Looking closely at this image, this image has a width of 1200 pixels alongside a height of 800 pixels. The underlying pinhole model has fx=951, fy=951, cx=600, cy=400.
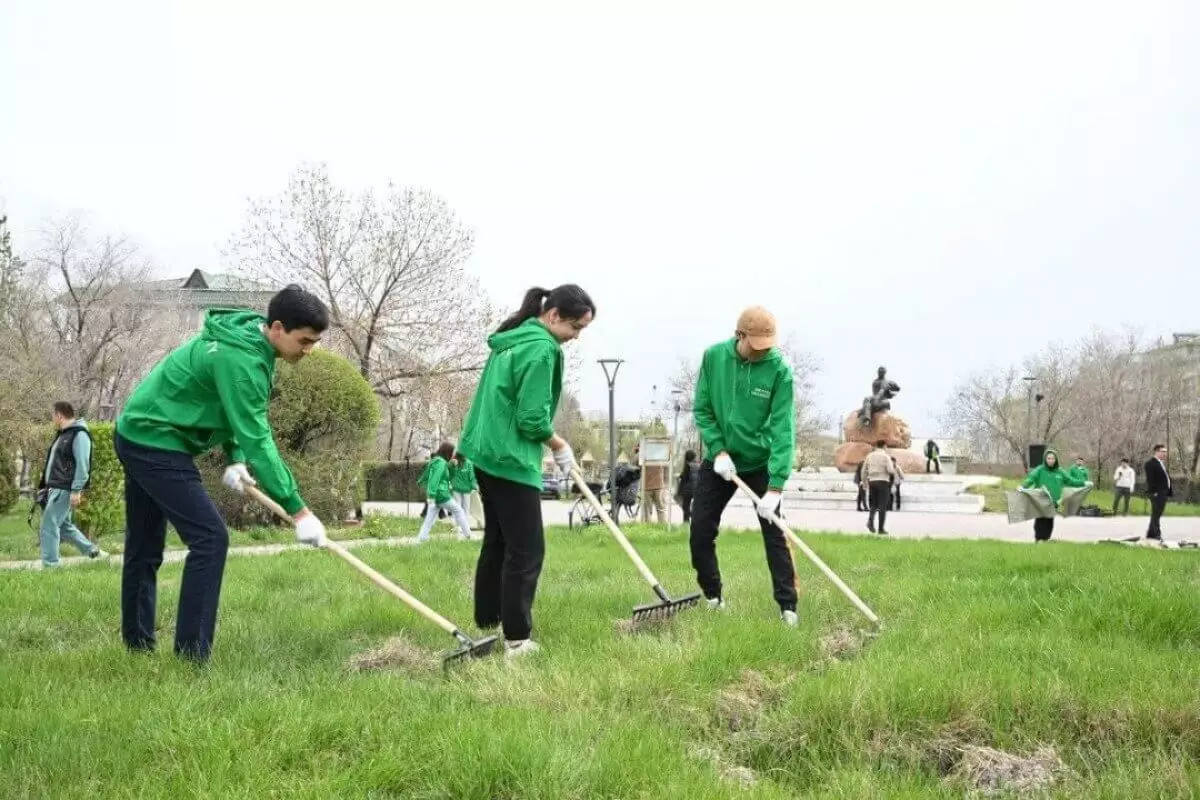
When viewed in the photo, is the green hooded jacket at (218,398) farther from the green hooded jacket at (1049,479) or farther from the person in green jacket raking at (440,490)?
the green hooded jacket at (1049,479)

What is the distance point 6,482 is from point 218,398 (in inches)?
579

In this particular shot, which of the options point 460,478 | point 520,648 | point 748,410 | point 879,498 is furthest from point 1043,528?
point 520,648

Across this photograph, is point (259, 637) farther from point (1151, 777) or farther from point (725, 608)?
point (1151, 777)

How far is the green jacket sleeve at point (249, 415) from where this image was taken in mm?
3908

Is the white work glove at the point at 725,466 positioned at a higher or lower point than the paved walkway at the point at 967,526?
higher

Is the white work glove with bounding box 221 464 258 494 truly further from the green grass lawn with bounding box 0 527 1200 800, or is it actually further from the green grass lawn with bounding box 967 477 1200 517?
the green grass lawn with bounding box 967 477 1200 517

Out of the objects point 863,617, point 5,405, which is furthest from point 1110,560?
point 5,405

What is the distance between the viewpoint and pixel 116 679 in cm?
366

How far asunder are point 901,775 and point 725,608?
268cm

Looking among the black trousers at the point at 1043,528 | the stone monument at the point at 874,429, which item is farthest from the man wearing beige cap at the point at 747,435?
the stone monument at the point at 874,429

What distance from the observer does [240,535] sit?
1237 centimetres

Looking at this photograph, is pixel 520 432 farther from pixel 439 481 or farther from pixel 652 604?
pixel 439 481

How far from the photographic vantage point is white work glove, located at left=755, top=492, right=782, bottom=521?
17.0 ft

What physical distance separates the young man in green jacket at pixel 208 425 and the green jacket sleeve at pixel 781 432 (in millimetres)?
2436
